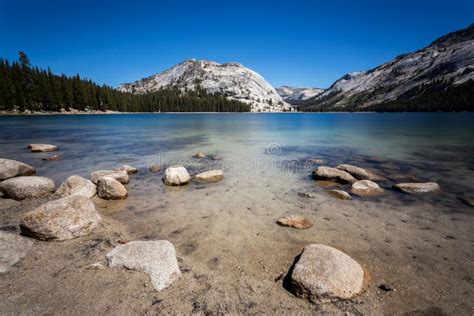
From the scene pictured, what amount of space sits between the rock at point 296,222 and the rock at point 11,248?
24.8ft

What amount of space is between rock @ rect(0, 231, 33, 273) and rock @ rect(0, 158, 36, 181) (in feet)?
30.5

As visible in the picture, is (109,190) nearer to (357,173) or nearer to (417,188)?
(357,173)

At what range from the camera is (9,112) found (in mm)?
92375

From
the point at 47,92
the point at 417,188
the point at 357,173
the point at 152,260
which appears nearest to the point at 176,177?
the point at 152,260

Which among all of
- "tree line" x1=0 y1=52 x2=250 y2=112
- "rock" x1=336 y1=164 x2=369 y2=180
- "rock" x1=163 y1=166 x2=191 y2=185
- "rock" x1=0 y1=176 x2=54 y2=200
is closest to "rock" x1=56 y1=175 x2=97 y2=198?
"rock" x1=0 y1=176 x2=54 y2=200

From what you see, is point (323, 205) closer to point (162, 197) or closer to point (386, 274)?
point (386, 274)

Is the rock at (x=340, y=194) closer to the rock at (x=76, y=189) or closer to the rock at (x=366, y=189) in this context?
the rock at (x=366, y=189)

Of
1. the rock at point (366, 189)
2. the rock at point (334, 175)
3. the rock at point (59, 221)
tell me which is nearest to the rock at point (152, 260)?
the rock at point (59, 221)

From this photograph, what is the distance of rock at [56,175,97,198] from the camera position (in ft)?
33.5

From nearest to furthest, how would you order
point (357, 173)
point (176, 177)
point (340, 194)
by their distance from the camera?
point (340, 194)
point (176, 177)
point (357, 173)

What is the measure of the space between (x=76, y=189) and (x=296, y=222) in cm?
965

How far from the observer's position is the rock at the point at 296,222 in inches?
322

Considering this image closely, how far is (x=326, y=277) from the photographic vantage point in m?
4.88

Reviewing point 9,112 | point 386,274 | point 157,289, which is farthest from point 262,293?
point 9,112
